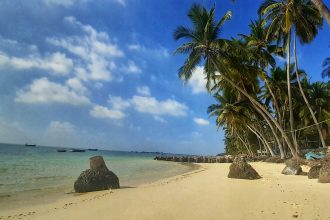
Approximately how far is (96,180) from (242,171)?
5526mm

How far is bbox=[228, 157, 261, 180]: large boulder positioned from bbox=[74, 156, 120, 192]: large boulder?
4.63m

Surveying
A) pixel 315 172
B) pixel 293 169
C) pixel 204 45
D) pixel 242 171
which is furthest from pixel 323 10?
pixel 204 45

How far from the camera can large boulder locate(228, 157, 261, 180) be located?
40.2ft

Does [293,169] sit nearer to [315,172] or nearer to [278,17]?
[315,172]

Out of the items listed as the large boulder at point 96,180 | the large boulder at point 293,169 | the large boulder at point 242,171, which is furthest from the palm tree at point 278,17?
the large boulder at point 96,180

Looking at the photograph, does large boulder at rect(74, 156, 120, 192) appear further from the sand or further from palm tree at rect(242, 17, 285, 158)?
palm tree at rect(242, 17, 285, 158)

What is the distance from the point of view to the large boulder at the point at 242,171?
12.3m

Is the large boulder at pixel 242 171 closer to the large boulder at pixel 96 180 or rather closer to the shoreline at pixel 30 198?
the large boulder at pixel 96 180

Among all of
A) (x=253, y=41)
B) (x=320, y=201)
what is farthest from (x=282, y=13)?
(x=320, y=201)

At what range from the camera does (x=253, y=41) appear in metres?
29.6

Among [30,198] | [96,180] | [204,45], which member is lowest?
[30,198]

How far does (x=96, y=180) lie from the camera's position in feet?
37.2

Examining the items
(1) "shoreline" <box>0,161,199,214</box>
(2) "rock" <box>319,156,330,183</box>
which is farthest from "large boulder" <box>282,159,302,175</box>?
(1) "shoreline" <box>0,161,199,214</box>

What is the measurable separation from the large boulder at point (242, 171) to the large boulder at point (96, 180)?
4631 millimetres
